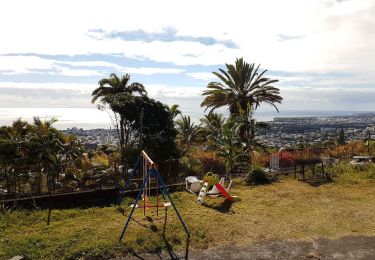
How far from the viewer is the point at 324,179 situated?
15766 millimetres

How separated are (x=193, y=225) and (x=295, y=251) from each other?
2790mm

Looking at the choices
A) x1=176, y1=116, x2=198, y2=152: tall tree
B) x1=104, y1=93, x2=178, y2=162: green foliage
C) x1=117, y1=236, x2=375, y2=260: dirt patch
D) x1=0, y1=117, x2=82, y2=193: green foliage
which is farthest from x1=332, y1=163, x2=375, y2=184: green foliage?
x1=0, y1=117, x2=82, y2=193: green foliage

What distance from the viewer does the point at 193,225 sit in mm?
9375

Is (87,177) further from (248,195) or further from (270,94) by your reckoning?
(270,94)

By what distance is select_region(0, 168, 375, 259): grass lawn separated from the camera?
7.88 metres

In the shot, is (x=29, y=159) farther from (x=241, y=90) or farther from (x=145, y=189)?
(x=241, y=90)

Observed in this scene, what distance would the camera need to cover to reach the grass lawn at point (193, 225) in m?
7.88

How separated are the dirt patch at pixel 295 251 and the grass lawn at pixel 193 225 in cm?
32

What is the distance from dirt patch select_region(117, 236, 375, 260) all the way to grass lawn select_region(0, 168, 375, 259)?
318 millimetres

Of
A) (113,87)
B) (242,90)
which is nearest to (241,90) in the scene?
(242,90)

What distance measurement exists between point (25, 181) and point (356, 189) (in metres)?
12.7

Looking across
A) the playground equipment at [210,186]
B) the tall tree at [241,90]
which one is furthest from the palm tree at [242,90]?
the playground equipment at [210,186]

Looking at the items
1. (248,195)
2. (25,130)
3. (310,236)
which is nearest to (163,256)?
(310,236)

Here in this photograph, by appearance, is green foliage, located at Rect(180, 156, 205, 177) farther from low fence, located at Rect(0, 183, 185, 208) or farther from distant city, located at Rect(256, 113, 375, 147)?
distant city, located at Rect(256, 113, 375, 147)
